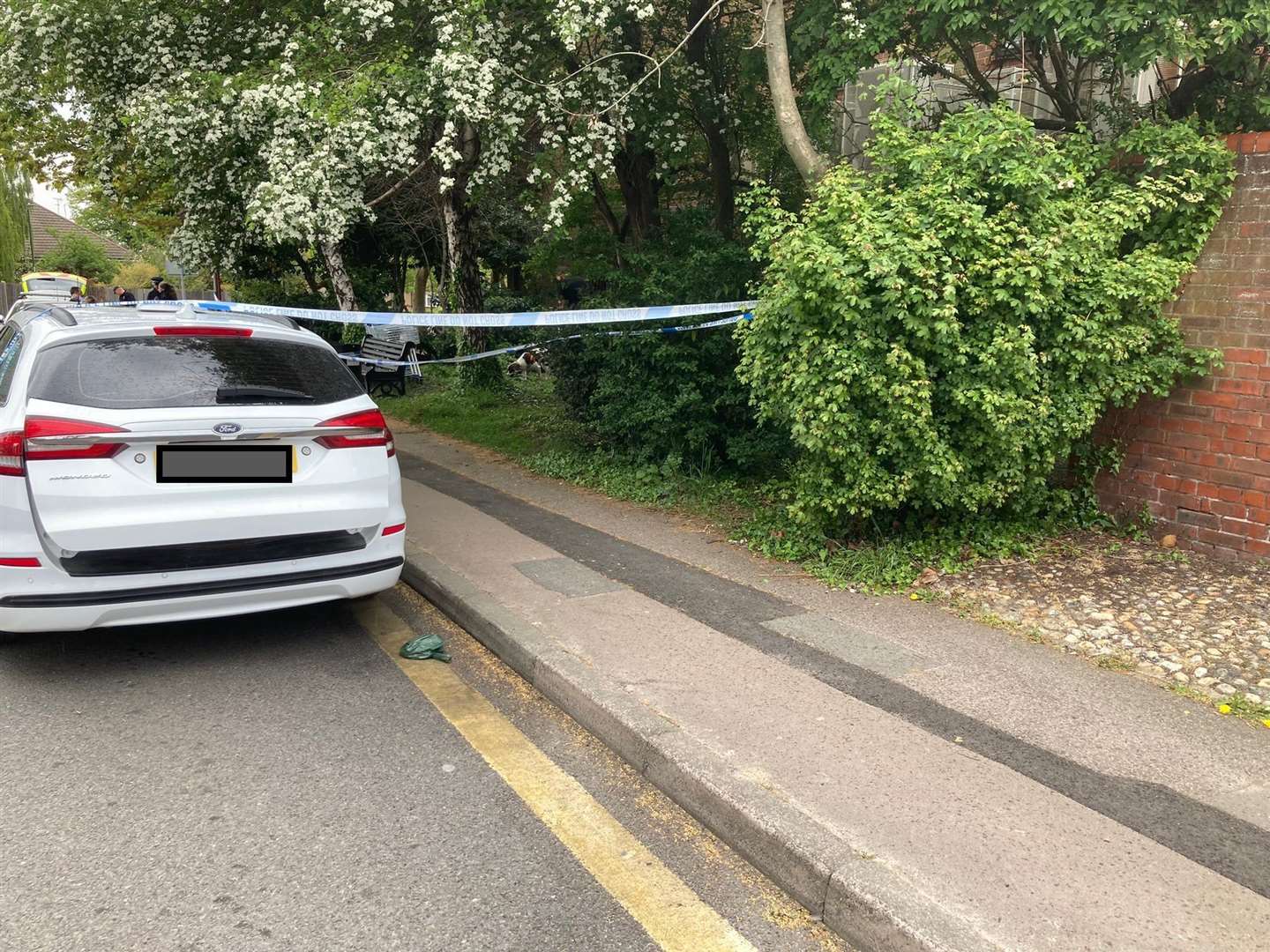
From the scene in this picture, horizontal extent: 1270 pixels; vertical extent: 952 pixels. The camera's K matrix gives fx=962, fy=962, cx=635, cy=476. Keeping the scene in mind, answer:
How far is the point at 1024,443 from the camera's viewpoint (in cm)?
545

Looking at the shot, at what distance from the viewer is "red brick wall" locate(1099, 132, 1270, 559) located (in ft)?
17.5

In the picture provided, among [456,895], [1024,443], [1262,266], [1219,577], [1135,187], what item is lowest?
Answer: [456,895]

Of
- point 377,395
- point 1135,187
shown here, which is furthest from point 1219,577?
point 377,395

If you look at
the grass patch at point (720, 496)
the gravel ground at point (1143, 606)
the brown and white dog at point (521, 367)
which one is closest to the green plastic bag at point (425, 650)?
the grass patch at point (720, 496)

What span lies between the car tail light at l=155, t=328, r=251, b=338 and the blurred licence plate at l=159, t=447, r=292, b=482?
31.3 inches

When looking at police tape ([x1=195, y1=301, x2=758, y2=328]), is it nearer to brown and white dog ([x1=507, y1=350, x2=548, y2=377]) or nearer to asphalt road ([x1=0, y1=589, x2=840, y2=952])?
asphalt road ([x1=0, y1=589, x2=840, y2=952])

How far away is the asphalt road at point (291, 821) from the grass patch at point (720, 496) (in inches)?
95.3

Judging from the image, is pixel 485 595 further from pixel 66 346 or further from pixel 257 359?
pixel 66 346

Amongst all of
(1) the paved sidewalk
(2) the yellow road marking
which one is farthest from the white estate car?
(1) the paved sidewalk

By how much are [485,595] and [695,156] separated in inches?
283

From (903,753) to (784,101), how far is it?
484cm

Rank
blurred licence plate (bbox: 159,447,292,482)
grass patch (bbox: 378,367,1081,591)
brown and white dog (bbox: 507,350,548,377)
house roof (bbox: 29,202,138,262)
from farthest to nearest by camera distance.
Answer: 1. house roof (bbox: 29,202,138,262)
2. brown and white dog (bbox: 507,350,548,377)
3. grass patch (bbox: 378,367,1081,591)
4. blurred licence plate (bbox: 159,447,292,482)

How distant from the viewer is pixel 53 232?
61375mm

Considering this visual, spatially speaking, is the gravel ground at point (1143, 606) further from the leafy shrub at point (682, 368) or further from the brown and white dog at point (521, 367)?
the brown and white dog at point (521, 367)
